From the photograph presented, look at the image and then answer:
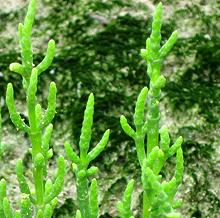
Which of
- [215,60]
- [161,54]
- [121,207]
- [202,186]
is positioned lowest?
[202,186]

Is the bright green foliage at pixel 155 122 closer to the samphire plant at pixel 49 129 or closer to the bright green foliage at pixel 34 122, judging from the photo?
the samphire plant at pixel 49 129

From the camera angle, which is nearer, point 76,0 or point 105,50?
point 105,50

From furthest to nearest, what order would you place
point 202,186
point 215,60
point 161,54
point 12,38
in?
point 12,38
point 215,60
point 202,186
point 161,54

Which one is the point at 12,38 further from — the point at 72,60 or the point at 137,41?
the point at 137,41

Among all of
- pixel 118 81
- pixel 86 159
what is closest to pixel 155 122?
pixel 86 159

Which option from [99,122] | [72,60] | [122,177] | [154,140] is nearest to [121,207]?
[154,140]

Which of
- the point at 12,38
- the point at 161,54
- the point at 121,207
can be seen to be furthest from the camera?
the point at 12,38

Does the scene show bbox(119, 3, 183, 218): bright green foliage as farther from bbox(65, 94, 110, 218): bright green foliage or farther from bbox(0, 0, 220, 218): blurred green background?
bbox(0, 0, 220, 218): blurred green background
